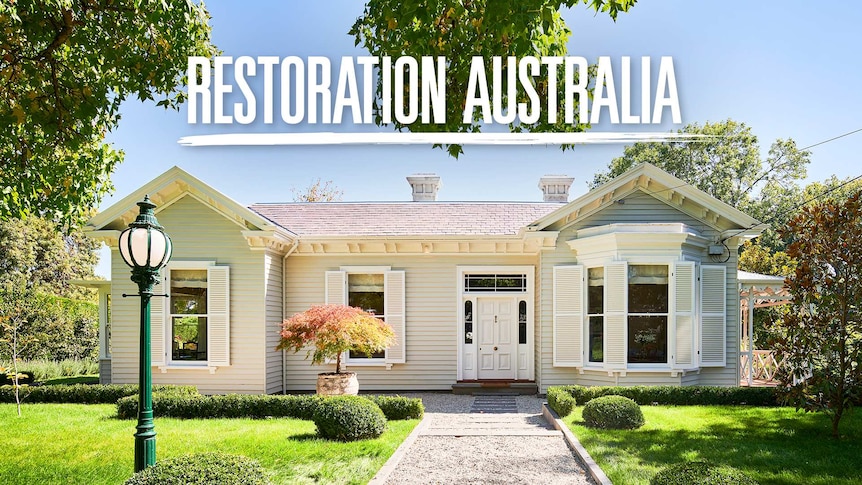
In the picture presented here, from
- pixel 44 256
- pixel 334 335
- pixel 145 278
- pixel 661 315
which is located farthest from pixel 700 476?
pixel 44 256

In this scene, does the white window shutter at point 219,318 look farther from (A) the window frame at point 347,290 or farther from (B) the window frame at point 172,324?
(A) the window frame at point 347,290

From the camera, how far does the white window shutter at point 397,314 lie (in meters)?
16.7

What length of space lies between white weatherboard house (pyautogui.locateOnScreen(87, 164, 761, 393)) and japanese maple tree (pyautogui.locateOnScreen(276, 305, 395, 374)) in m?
2.18

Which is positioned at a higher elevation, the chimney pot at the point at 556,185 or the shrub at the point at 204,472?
the chimney pot at the point at 556,185

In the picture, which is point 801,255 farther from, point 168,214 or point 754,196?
point 754,196

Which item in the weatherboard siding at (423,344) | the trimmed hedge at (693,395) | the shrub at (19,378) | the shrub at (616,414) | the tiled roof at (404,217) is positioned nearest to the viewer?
the shrub at (616,414)

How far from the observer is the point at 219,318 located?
51.1ft

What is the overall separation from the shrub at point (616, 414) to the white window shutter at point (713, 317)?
15.3 ft

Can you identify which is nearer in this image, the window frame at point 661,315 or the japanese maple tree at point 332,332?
the japanese maple tree at point 332,332

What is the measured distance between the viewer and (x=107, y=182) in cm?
1320

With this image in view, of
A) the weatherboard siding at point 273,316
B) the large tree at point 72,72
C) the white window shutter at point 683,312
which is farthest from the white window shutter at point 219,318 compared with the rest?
the white window shutter at point 683,312

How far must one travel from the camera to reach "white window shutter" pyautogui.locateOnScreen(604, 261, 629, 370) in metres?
14.8

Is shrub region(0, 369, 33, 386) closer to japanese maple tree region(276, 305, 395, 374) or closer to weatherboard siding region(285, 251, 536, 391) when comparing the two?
Result: weatherboard siding region(285, 251, 536, 391)

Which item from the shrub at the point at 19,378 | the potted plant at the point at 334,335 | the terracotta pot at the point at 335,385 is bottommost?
the shrub at the point at 19,378
